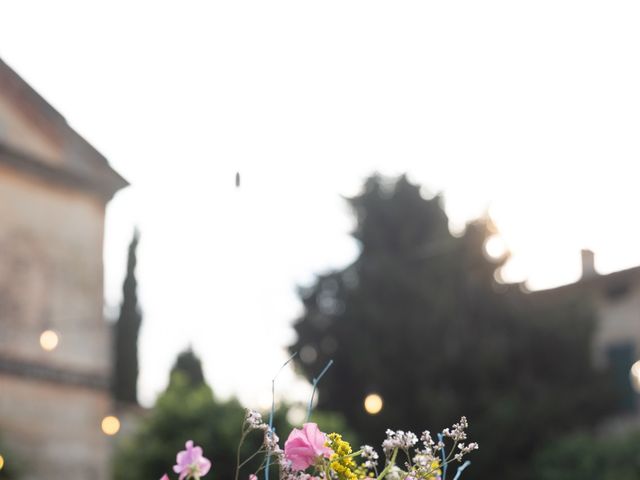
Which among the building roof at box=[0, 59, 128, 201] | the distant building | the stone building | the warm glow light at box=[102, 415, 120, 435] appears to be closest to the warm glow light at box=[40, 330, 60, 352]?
the stone building

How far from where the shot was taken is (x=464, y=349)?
23.2m

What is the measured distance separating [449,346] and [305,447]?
69.1 feet

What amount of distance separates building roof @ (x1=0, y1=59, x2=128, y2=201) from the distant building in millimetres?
12966

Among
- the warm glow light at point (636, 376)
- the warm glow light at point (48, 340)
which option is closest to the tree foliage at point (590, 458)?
the warm glow light at point (636, 376)

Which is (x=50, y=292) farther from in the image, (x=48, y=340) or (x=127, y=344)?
(x=127, y=344)

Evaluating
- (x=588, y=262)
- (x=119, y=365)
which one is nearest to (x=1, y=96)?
(x=119, y=365)

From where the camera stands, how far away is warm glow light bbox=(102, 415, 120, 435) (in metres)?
14.5

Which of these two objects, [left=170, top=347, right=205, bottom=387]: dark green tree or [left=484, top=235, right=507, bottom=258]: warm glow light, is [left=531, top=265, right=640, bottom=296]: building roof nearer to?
[left=484, top=235, right=507, bottom=258]: warm glow light

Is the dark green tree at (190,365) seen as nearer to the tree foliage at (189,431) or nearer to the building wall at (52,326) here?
the tree foliage at (189,431)

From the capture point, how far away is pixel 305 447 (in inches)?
97.2

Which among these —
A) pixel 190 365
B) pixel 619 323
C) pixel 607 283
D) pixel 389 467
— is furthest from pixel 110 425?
pixel 190 365

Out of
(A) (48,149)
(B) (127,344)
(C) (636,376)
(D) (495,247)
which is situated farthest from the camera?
(B) (127,344)

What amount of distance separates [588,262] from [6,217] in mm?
15883

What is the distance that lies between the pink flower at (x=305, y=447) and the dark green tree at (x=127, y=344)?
997 inches
